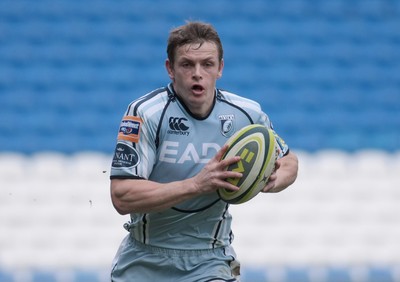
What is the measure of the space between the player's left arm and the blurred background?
5.95m

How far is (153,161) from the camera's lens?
14.8 feet

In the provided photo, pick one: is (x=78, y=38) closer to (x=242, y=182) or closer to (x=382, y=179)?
(x=382, y=179)

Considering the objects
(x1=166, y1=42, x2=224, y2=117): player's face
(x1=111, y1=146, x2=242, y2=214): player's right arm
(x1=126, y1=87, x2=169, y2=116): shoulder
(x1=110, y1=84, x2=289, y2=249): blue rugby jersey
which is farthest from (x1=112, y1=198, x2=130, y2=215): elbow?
(x1=166, y1=42, x2=224, y2=117): player's face

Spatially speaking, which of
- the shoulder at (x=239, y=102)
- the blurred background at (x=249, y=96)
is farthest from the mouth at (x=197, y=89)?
the blurred background at (x=249, y=96)

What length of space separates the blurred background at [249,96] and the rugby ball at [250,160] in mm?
6435

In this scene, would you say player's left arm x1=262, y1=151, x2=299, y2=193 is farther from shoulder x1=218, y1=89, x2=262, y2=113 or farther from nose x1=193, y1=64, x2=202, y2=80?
nose x1=193, y1=64, x2=202, y2=80

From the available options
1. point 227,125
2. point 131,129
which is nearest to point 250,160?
point 227,125

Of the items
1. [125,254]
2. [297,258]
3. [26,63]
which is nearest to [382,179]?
[297,258]

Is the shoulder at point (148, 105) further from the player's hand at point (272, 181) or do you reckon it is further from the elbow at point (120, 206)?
the player's hand at point (272, 181)

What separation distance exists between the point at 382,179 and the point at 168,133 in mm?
7644

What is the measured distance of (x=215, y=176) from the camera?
13.8ft

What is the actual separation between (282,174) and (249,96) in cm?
826

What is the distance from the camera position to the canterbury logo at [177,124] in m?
4.54

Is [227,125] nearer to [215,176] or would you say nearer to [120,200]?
[215,176]
